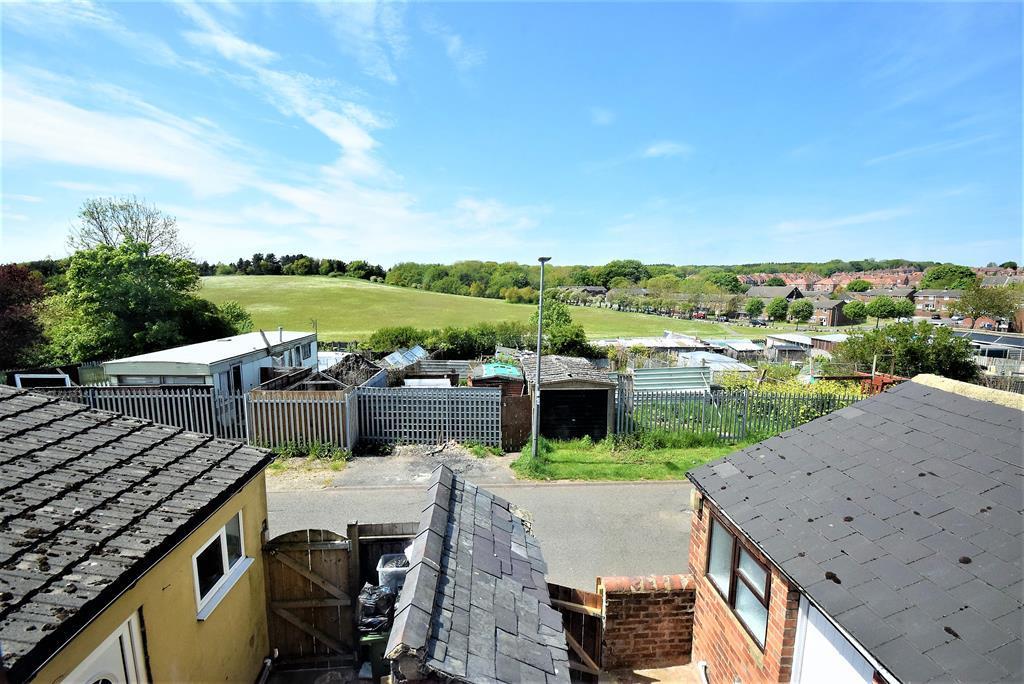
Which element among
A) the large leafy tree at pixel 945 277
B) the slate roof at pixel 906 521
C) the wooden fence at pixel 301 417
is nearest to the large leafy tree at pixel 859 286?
the large leafy tree at pixel 945 277

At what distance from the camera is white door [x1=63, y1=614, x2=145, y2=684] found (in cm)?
321

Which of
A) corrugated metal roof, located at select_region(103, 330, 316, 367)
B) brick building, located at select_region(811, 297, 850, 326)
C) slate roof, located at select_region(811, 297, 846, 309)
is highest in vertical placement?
corrugated metal roof, located at select_region(103, 330, 316, 367)

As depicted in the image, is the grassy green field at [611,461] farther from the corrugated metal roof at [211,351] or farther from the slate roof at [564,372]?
the corrugated metal roof at [211,351]

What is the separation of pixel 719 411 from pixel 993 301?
58.8 meters

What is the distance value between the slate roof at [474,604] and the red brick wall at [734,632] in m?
2.22

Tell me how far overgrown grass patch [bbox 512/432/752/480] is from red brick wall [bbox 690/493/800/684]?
17.7ft

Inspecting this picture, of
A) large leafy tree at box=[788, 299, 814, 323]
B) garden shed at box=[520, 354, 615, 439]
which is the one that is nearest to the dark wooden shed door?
garden shed at box=[520, 354, 615, 439]

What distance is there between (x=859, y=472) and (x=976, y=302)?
6746 cm

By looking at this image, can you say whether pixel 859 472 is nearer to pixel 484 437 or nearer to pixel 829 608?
pixel 829 608

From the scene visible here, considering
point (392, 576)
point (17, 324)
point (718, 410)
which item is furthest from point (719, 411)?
point (17, 324)

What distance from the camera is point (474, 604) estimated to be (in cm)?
347

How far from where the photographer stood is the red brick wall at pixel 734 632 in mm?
4367

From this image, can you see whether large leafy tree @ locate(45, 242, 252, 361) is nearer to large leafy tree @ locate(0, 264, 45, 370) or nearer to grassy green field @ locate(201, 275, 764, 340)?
large leafy tree @ locate(0, 264, 45, 370)

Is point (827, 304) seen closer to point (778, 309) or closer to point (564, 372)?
point (778, 309)
